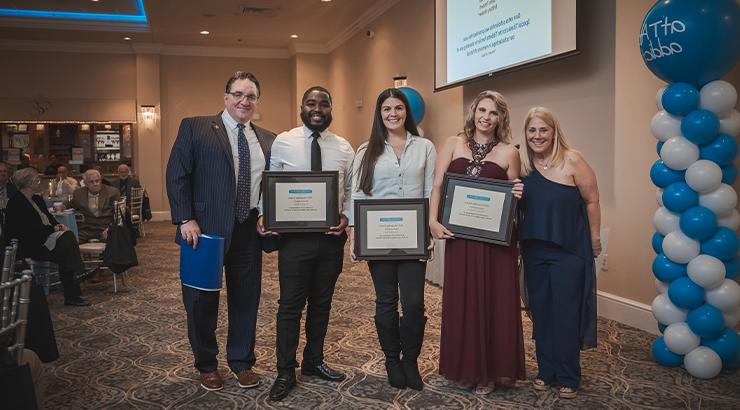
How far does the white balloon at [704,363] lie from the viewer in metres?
3.15

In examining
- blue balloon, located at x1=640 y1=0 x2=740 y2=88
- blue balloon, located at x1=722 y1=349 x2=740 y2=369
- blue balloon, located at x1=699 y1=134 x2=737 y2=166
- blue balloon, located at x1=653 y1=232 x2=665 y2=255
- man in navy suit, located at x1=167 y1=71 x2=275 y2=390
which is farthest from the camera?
blue balloon, located at x1=653 y1=232 x2=665 y2=255

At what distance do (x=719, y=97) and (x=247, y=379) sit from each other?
2.83 metres

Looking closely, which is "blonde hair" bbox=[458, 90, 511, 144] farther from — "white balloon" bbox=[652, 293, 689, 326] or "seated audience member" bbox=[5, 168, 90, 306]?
"seated audience member" bbox=[5, 168, 90, 306]

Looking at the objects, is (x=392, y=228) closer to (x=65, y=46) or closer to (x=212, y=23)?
(x=212, y=23)

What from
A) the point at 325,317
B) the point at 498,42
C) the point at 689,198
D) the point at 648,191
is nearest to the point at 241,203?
the point at 325,317

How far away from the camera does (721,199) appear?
3.12 metres

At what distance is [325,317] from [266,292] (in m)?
2.56

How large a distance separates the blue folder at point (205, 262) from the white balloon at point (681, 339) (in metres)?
2.42

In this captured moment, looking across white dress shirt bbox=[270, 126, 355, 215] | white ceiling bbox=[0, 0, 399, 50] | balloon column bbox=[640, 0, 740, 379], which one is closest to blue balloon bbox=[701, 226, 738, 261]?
balloon column bbox=[640, 0, 740, 379]

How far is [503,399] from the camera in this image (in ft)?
9.50

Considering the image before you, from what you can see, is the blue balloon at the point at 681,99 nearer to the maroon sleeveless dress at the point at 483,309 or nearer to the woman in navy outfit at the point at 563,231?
the woman in navy outfit at the point at 563,231

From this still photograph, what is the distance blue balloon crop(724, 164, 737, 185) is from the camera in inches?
127

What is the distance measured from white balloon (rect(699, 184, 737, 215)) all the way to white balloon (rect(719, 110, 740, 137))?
11.2 inches

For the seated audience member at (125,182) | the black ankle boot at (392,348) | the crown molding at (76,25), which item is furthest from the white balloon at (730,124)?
the crown molding at (76,25)
